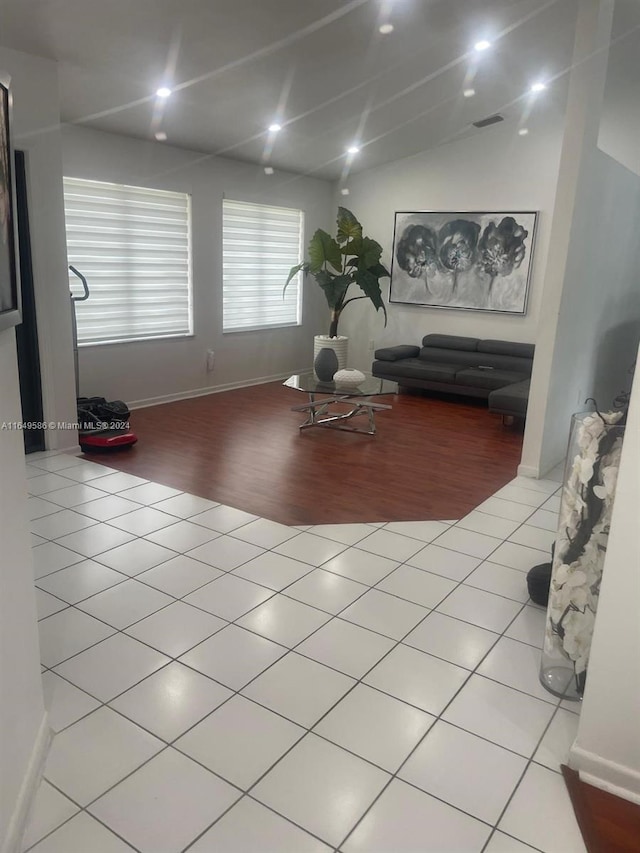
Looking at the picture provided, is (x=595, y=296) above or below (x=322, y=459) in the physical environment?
above

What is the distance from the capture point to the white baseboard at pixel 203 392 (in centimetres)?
630

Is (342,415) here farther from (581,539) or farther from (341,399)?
(581,539)

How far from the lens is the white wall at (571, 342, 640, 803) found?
5.68 ft

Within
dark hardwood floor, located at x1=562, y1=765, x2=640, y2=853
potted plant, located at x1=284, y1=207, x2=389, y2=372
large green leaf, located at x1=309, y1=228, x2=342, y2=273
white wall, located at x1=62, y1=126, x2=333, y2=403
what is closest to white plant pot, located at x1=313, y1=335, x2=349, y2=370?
potted plant, located at x1=284, y1=207, x2=389, y2=372

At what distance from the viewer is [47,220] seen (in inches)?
171

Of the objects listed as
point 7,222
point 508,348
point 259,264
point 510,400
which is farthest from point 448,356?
point 7,222

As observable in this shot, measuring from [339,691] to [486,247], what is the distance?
604cm

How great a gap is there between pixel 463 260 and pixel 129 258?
3.75m

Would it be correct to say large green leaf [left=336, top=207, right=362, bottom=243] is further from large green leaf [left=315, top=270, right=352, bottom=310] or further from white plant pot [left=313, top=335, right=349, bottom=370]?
white plant pot [left=313, top=335, right=349, bottom=370]

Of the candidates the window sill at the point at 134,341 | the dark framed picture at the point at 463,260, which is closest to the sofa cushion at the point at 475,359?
the dark framed picture at the point at 463,260

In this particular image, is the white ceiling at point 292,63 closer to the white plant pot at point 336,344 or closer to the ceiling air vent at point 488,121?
the ceiling air vent at point 488,121

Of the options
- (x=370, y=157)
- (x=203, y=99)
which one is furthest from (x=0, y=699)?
(x=370, y=157)

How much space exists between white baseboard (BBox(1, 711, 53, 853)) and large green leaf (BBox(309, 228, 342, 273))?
5903 mm

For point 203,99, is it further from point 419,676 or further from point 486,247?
point 419,676
